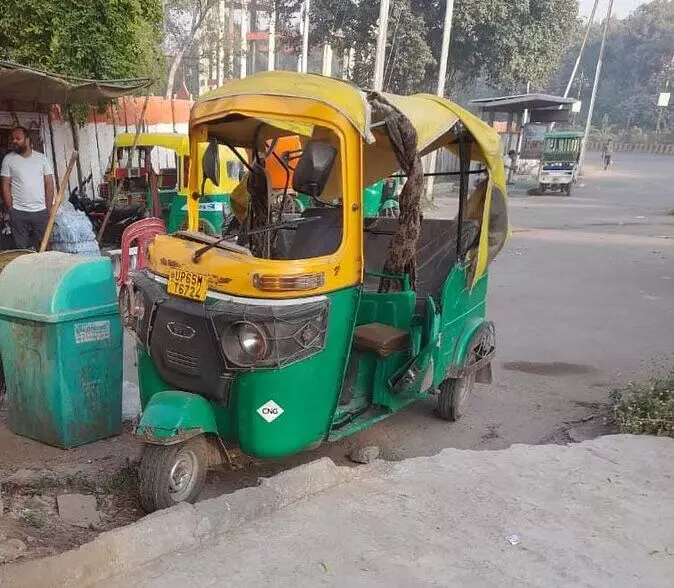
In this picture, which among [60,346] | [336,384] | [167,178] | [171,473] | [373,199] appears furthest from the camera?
[167,178]

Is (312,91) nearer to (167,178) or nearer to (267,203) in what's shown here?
(267,203)

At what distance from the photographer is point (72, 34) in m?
9.49

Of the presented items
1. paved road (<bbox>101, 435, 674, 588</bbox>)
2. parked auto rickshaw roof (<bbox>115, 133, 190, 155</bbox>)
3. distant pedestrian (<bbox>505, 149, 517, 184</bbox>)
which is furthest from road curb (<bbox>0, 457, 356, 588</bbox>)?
distant pedestrian (<bbox>505, 149, 517, 184</bbox>)

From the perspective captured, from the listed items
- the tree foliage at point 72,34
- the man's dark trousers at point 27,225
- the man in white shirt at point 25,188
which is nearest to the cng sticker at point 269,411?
the man's dark trousers at point 27,225

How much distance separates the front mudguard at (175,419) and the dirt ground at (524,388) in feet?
1.70

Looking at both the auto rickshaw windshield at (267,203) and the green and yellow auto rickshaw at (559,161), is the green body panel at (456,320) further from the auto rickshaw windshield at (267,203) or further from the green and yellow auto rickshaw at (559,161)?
the green and yellow auto rickshaw at (559,161)

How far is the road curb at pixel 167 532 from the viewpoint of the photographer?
97.0 inches

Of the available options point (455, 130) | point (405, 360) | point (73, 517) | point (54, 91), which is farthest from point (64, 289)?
point (54, 91)

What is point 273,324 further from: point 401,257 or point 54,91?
point 54,91

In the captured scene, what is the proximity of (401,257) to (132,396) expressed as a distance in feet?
7.54

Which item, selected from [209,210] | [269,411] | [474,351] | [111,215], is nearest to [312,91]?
[269,411]

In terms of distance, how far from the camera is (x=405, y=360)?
14.3 feet

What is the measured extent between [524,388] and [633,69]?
71149 millimetres

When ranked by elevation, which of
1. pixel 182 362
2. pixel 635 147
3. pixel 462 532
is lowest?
pixel 462 532
